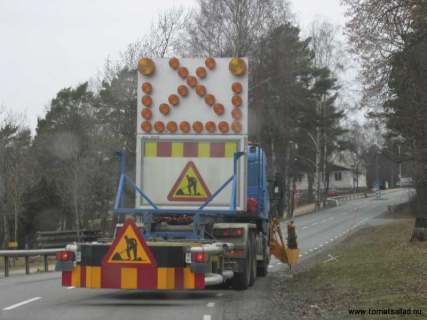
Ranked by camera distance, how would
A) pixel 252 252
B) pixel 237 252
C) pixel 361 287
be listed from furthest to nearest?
pixel 252 252 → pixel 237 252 → pixel 361 287

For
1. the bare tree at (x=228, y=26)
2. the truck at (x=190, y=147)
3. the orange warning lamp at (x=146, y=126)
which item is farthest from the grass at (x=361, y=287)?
the bare tree at (x=228, y=26)

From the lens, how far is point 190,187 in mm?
12672

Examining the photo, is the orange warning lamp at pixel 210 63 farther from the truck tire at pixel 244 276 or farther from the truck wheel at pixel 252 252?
the truck wheel at pixel 252 252

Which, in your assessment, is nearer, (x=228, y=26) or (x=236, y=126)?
(x=236, y=126)

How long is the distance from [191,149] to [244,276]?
8.80 ft

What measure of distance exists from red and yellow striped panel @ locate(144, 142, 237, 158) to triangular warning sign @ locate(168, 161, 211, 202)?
228 mm

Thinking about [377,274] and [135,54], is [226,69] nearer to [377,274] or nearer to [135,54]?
[377,274]

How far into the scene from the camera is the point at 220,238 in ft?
42.2

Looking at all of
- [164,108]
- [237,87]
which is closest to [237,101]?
[237,87]

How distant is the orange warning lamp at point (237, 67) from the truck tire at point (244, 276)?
10.6 feet

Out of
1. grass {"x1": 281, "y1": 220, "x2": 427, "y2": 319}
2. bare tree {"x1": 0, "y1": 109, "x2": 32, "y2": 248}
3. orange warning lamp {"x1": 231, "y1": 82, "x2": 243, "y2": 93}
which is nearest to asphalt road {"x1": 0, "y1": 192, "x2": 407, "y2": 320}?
grass {"x1": 281, "y1": 220, "x2": 427, "y2": 319}

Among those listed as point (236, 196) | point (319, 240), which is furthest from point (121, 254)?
point (319, 240)

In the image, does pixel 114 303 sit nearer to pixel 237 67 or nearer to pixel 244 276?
pixel 244 276

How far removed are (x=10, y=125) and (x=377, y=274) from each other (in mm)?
32187
